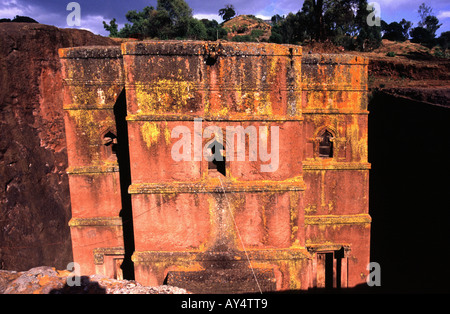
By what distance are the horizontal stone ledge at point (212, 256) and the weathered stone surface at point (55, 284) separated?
2.12 m

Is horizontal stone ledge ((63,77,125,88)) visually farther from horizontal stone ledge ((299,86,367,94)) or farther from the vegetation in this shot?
the vegetation

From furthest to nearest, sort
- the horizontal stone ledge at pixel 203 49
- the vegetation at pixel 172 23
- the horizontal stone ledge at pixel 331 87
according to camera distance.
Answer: the vegetation at pixel 172 23 < the horizontal stone ledge at pixel 331 87 < the horizontal stone ledge at pixel 203 49

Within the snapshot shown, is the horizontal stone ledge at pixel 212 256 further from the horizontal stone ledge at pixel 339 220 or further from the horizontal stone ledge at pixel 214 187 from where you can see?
the horizontal stone ledge at pixel 339 220

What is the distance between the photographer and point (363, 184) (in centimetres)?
888

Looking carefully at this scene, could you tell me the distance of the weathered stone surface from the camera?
13.6 ft

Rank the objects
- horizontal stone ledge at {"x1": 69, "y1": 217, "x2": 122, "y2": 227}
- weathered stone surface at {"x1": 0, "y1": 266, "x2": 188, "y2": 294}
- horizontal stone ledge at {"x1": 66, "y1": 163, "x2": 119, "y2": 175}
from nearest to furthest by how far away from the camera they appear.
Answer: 1. weathered stone surface at {"x1": 0, "y1": 266, "x2": 188, "y2": 294}
2. horizontal stone ledge at {"x1": 66, "y1": 163, "x2": 119, "y2": 175}
3. horizontal stone ledge at {"x1": 69, "y1": 217, "x2": 122, "y2": 227}

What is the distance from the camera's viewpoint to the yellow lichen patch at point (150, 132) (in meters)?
6.61

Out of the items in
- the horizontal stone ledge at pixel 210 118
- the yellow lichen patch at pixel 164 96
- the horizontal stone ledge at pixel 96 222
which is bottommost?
the horizontal stone ledge at pixel 96 222

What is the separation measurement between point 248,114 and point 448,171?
6.43 metres

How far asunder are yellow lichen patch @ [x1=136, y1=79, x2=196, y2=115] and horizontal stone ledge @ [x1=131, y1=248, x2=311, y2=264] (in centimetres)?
297

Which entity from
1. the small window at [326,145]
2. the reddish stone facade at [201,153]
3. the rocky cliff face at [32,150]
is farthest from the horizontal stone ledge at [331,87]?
the rocky cliff face at [32,150]

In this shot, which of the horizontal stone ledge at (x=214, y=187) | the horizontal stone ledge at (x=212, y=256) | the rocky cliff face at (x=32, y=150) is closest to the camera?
the rocky cliff face at (x=32, y=150)

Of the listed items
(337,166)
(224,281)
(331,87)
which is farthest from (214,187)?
(331,87)

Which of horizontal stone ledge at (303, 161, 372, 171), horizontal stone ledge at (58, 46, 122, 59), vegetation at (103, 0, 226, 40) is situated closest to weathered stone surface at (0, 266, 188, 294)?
horizontal stone ledge at (58, 46, 122, 59)
